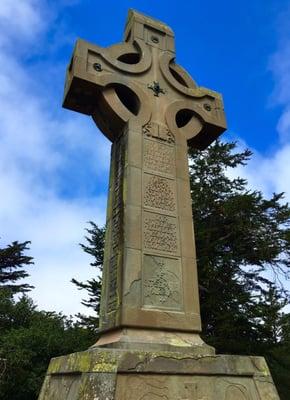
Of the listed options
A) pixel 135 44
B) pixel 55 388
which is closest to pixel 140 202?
pixel 55 388

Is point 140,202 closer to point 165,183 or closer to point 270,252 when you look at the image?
point 165,183

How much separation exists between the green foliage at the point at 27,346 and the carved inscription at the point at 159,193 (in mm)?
14072

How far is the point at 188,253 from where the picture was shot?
5.27m

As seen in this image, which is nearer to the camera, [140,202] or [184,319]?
[184,319]

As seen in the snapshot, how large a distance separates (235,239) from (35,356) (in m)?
11.3

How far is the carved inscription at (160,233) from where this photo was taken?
5.05m

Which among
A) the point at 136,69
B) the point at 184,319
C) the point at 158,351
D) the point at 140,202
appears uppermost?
the point at 136,69

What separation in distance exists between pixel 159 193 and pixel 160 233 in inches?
25.1

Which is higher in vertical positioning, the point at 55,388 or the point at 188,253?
the point at 188,253

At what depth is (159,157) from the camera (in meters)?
5.82

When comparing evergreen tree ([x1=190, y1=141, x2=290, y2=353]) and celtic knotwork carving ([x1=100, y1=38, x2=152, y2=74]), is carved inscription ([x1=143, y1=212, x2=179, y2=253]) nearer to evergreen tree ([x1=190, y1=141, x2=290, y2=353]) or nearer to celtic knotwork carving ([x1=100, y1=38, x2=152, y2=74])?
celtic knotwork carving ([x1=100, y1=38, x2=152, y2=74])

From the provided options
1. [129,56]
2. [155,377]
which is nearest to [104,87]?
[129,56]

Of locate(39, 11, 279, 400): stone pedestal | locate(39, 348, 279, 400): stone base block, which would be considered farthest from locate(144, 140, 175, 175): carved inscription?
locate(39, 348, 279, 400): stone base block

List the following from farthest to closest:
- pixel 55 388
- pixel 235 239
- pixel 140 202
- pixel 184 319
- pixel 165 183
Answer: pixel 235 239, pixel 165 183, pixel 140 202, pixel 184 319, pixel 55 388
